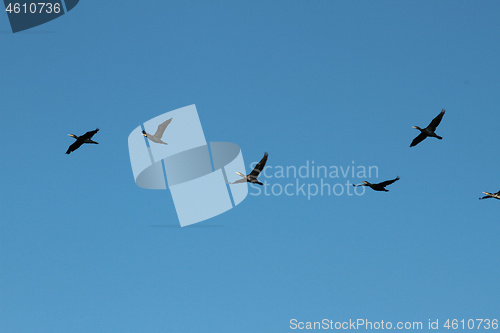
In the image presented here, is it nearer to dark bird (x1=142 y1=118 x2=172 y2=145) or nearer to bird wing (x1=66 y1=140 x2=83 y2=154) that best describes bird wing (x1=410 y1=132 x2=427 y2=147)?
dark bird (x1=142 y1=118 x2=172 y2=145)

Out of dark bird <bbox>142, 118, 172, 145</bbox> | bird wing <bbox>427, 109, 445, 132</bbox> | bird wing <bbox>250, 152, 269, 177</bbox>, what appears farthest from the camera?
dark bird <bbox>142, 118, 172, 145</bbox>

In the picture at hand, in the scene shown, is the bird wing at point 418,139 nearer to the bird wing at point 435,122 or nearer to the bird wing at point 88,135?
the bird wing at point 435,122

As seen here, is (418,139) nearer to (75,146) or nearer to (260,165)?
(260,165)

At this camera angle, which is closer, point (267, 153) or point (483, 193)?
point (483, 193)

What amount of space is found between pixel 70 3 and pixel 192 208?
10.4m

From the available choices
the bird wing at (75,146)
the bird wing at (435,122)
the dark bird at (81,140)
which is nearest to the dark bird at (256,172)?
the dark bird at (81,140)

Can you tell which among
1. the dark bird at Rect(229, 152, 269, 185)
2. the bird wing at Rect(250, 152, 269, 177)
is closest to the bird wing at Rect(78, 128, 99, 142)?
the dark bird at Rect(229, 152, 269, 185)

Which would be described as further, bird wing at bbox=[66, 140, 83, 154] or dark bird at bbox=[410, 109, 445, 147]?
dark bird at bbox=[410, 109, 445, 147]

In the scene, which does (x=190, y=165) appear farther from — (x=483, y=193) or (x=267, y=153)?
(x=483, y=193)

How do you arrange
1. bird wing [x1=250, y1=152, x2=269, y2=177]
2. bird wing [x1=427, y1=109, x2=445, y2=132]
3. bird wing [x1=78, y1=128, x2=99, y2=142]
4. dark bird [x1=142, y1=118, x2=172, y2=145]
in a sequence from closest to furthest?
bird wing [x1=78, y1=128, x2=99, y2=142], bird wing [x1=427, y1=109, x2=445, y2=132], bird wing [x1=250, y1=152, x2=269, y2=177], dark bird [x1=142, y1=118, x2=172, y2=145]

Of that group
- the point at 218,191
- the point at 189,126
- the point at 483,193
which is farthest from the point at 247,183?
the point at 483,193

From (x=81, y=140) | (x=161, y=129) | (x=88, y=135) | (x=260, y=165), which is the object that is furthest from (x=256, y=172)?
(x=81, y=140)

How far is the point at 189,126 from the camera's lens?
29.5 m

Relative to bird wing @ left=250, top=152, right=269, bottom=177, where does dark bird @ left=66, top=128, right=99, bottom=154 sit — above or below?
above
